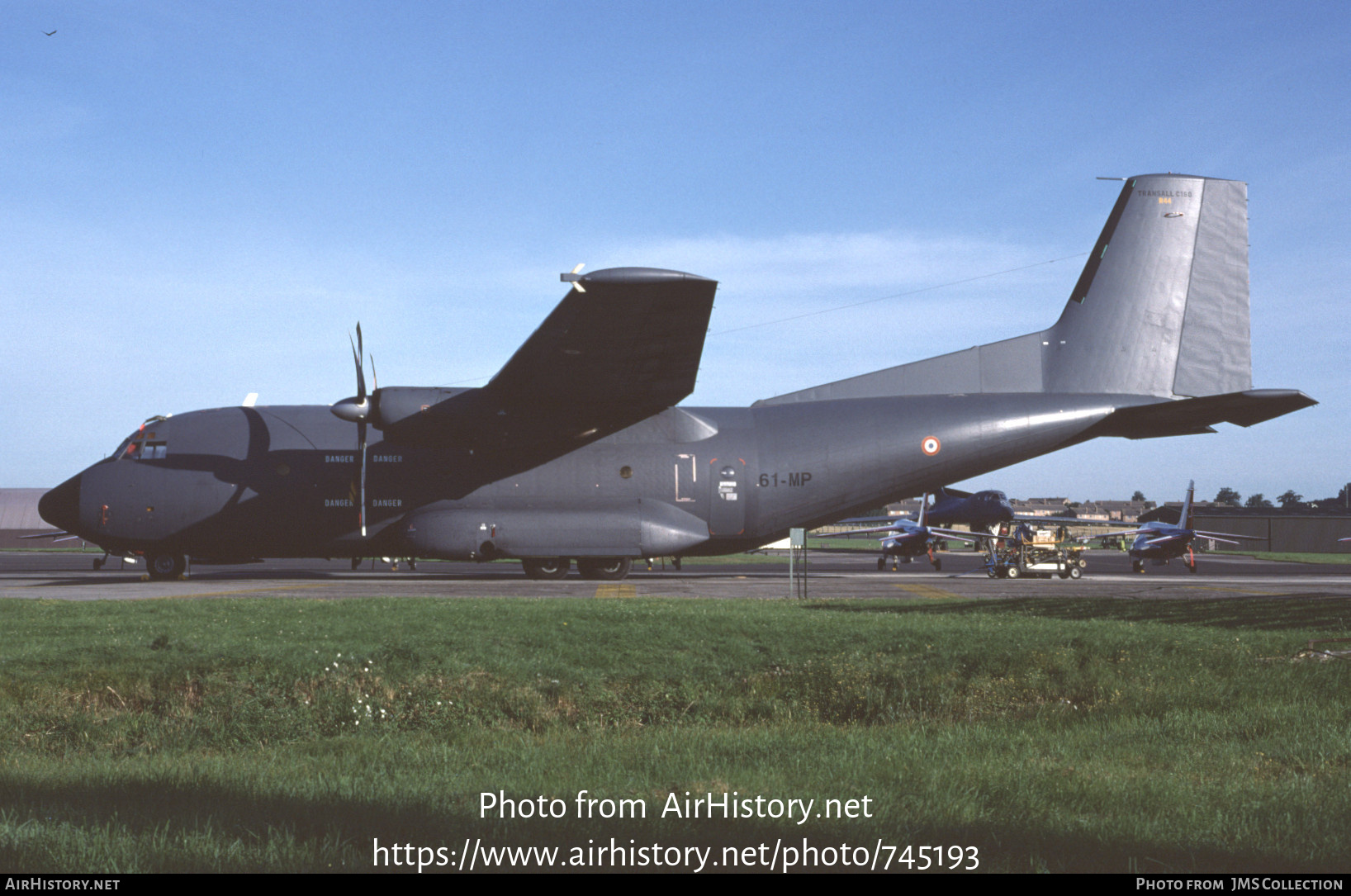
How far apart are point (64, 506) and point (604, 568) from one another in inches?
552

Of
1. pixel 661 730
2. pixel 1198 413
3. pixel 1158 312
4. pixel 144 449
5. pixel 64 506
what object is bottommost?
→ pixel 661 730

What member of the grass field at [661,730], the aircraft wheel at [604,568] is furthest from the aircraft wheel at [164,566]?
the aircraft wheel at [604,568]

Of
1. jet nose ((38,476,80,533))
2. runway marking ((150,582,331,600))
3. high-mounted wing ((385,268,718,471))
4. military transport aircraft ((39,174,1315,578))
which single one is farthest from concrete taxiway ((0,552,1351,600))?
high-mounted wing ((385,268,718,471))

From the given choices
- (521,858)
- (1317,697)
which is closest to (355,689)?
(521,858)

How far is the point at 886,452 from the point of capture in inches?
944

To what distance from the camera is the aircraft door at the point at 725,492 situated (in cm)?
2383

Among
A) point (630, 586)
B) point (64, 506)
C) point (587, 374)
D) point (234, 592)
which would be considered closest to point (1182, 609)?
point (630, 586)

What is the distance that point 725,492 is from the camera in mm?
23859

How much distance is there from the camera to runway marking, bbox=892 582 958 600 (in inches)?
770

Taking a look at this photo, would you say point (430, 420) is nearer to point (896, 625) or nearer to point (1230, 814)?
point (896, 625)

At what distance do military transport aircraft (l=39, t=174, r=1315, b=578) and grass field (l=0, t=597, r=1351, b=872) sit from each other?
8.12 m

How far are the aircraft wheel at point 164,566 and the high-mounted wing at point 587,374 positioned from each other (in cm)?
753

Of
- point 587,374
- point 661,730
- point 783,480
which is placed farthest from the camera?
point 783,480

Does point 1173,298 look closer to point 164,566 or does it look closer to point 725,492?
point 725,492
